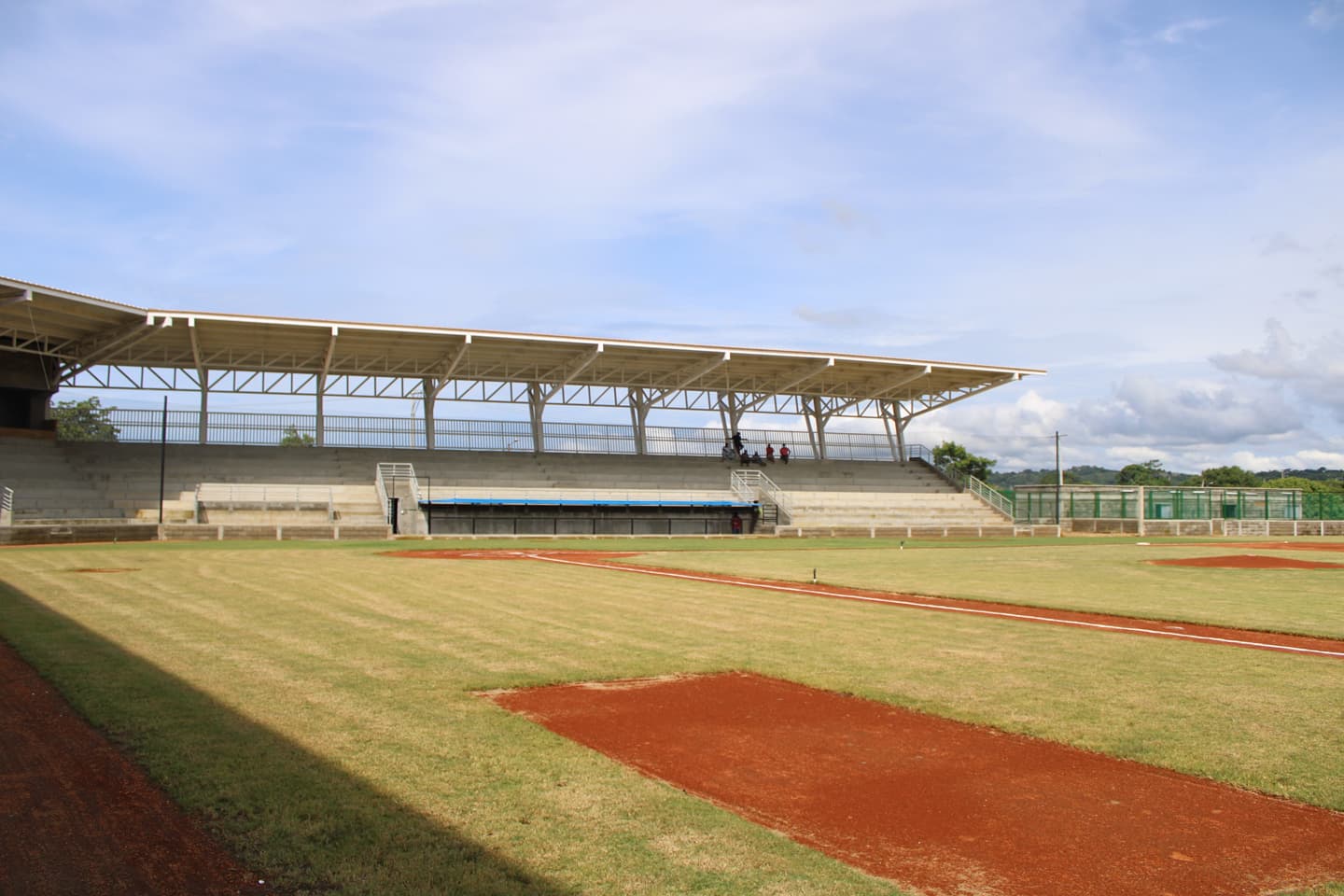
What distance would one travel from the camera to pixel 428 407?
51.8 m

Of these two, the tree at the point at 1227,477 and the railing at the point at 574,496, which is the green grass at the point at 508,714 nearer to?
the railing at the point at 574,496

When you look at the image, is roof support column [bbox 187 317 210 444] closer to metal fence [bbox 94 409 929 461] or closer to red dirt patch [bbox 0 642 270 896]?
metal fence [bbox 94 409 929 461]

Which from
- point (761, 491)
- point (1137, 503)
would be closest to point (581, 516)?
point (761, 491)

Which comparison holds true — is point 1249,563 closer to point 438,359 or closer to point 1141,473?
point 438,359

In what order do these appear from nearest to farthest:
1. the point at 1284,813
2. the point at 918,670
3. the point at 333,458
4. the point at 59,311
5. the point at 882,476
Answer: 1. the point at 1284,813
2. the point at 918,670
3. the point at 59,311
4. the point at 333,458
5. the point at 882,476

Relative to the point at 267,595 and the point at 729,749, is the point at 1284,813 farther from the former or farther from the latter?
the point at 267,595

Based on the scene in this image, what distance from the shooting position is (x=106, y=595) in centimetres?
1566

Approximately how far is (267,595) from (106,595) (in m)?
2.50

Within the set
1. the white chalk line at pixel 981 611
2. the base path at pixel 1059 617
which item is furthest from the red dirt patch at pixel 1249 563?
the white chalk line at pixel 981 611

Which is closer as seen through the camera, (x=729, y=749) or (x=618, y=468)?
(x=729, y=749)

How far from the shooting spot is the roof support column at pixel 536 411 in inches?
2094

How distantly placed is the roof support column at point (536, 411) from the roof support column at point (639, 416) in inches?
207

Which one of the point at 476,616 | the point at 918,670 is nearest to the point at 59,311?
the point at 476,616

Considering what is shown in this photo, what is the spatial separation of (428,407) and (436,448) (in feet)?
7.58
